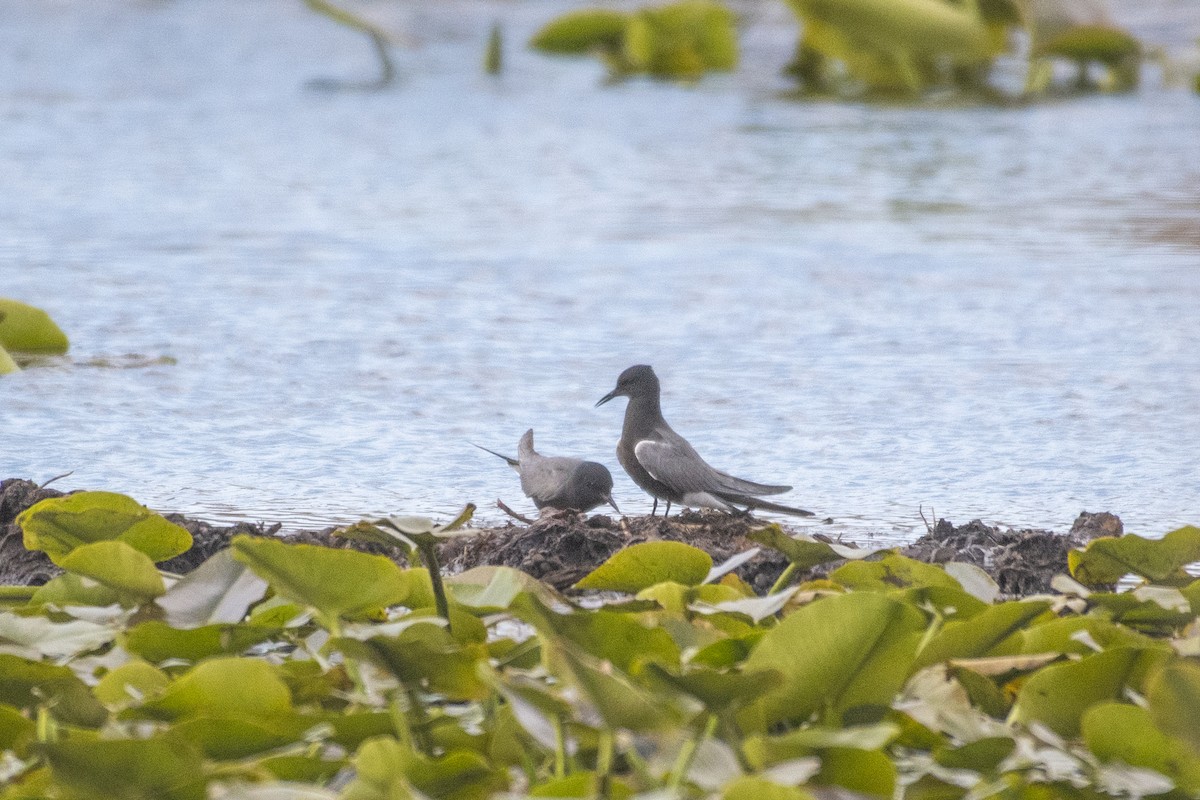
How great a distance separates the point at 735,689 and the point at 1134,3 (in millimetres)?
10329

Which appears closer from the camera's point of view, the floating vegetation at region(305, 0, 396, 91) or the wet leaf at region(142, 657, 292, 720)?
the wet leaf at region(142, 657, 292, 720)

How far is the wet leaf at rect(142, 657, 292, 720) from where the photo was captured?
5.77 ft

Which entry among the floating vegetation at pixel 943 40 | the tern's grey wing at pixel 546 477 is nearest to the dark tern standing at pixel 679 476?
the tern's grey wing at pixel 546 477

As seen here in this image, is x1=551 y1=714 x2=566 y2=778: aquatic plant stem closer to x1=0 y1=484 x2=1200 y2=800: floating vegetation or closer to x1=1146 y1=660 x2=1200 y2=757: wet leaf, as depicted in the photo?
x1=0 y1=484 x2=1200 y2=800: floating vegetation

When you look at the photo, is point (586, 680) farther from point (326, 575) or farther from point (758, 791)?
point (326, 575)

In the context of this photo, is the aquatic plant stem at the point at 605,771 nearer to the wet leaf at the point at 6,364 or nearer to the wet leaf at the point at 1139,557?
the wet leaf at the point at 1139,557

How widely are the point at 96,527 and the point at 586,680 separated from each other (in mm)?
956

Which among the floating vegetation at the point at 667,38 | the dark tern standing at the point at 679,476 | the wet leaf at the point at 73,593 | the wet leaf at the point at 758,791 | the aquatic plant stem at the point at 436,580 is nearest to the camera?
the wet leaf at the point at 758,791

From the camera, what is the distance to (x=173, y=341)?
13.4 feet

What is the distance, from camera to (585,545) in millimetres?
2498

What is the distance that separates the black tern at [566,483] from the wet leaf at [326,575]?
2.73ft

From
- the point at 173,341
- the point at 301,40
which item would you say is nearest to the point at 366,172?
the point at 173,341

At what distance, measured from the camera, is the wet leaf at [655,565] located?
87.7 inches

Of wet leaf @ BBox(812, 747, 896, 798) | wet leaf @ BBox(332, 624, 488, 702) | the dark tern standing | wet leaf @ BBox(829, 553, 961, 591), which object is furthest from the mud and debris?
wet leaf @ BBox(812, 747, 896, 798)
